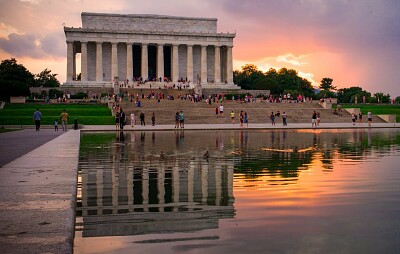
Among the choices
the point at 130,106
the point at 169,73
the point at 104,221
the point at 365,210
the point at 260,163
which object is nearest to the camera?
the point at 104,221

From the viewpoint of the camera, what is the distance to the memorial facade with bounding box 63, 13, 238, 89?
8231 cm

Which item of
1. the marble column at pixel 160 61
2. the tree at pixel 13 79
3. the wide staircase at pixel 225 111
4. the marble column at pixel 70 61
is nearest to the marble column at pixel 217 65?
the marble column at pixel 160 61

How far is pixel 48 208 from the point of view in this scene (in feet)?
25.8

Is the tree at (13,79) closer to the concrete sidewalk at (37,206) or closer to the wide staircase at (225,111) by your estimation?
the wide staircase at (225,111)

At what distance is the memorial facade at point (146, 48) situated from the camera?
82.3 m

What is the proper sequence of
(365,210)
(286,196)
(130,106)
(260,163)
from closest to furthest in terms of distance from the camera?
(365,210), (286,196), (260,163), (130,106)

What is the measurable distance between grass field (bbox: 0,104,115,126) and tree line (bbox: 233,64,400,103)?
42.8m

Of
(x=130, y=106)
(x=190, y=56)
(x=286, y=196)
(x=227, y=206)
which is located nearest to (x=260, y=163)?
(x=286, y=196)

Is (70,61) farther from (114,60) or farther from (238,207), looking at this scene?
(238,207)

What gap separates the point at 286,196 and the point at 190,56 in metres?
77.5

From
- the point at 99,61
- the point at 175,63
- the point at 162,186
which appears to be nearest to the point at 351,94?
the point at 175,63

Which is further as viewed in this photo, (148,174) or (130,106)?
(130,106)

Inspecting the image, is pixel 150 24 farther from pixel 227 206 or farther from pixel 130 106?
pixel 227 206

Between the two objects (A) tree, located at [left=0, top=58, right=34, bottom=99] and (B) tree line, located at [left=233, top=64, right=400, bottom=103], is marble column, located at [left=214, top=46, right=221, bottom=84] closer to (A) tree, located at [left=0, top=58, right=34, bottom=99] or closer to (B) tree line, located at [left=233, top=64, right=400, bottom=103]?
(B) tree line, located at [left=233, top=64, right=400, bottom=103]
